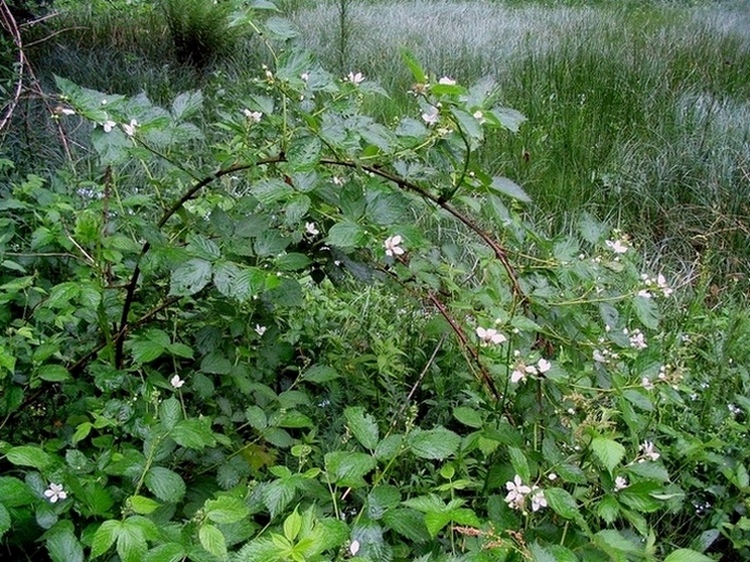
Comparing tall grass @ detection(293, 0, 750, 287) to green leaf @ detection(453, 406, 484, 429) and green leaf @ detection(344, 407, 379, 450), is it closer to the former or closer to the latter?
green leaf @ detection(453, 406, 484, 429)

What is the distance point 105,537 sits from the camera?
3.07 feet

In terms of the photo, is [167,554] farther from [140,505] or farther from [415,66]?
[415,66]

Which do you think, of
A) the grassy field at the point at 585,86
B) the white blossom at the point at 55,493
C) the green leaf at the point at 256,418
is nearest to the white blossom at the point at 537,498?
the green leaf at the point at 256,418

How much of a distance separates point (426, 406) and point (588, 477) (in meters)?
0.65

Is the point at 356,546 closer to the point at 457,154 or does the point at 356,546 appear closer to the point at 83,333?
the point at 457,154

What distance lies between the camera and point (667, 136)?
3.61 m

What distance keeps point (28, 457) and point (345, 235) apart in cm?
56

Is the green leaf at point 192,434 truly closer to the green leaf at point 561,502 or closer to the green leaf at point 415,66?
the green leaf at point 561,502

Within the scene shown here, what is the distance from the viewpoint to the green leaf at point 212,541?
2.95ft

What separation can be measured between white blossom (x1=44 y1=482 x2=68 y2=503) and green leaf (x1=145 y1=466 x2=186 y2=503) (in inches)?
5.1

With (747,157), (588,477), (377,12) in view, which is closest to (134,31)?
(377,12)

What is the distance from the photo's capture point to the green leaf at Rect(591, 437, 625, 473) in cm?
103

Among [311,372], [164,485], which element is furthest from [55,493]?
[311,372]

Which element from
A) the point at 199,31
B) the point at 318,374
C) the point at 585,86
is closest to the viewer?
the point at 318,374
